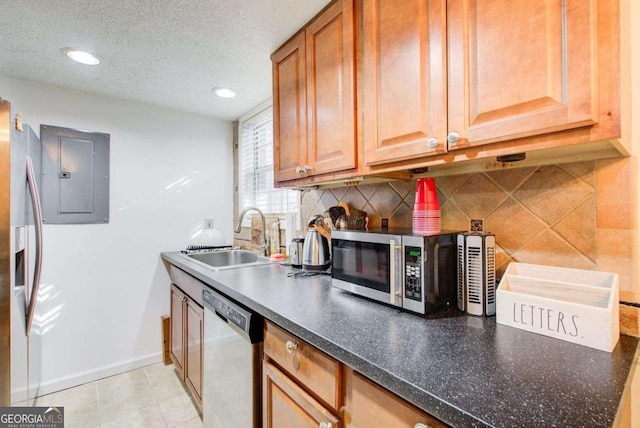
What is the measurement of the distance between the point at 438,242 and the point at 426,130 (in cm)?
37

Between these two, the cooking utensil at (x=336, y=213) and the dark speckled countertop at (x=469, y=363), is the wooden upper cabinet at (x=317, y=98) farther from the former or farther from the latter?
the dark speckled countertop at (x=469, y=363)

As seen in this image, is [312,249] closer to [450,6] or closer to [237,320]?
[237,320]

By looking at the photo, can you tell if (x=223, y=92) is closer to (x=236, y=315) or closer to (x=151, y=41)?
(x=151, y=41)

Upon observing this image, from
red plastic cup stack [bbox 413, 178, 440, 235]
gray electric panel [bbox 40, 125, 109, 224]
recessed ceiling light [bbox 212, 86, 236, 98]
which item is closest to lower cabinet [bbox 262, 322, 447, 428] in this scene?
red plastic cup stack [bbox 413, 178, 440, 235]

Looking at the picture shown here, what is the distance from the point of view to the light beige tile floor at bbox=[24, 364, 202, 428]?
6.11ft

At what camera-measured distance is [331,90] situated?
1360mm

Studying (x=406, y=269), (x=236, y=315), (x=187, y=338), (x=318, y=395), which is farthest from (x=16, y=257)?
(x=406, y=269)

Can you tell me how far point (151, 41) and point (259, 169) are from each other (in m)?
1.27

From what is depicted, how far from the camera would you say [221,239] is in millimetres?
2828

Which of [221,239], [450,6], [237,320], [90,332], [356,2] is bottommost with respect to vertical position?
[90,332]

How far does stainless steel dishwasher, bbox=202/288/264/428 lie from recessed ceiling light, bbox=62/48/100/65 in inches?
61.9

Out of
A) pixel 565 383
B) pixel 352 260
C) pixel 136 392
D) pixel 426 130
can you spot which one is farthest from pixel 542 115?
pixel 136 392

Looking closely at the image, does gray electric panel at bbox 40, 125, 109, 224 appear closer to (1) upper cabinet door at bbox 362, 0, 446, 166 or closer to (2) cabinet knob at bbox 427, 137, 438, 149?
(1) upper cabinet door at bbox 362, 0, 446, 166

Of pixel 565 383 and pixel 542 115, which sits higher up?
pixel 542 115
